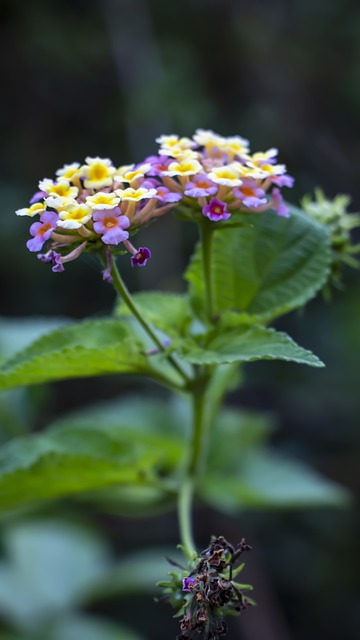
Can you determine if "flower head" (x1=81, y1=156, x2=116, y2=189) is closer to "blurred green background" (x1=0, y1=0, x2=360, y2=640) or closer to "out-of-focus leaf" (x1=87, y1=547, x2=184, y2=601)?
"out-of-focus leaf" (x1=87, y1=547, x2=184, y2=601)

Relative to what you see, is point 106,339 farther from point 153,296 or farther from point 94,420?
point 94,420

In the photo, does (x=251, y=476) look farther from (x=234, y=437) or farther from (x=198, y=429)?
(x=198, y=429)

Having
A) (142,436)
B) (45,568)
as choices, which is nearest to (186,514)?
(142,436)

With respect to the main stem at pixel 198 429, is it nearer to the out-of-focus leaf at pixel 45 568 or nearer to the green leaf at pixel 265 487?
the green leaf at pixel 265 487

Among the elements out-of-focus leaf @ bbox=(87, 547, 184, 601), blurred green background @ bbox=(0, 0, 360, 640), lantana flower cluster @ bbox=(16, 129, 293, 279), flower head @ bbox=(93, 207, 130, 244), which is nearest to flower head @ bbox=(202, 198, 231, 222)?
lantana flower cluster @ bbox=(16, 129, 293, 279)

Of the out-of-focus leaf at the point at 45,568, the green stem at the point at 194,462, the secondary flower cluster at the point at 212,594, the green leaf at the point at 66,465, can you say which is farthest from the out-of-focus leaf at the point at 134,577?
the secondary flower cluster at the point at 212,594

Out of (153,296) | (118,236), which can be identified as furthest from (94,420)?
(118,236)

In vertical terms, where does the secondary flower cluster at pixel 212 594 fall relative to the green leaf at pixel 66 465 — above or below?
below
